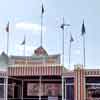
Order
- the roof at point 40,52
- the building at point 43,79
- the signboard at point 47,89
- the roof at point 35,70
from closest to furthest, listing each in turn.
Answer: the building at point 43,79 < the roof at point 35,70 < the signboard at point 47,89 < the roof at point 40,52

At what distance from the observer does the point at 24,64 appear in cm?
4697

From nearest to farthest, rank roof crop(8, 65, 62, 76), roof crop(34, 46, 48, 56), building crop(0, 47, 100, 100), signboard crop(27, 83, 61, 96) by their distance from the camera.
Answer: building crop(0, 47, 100, 100) → roof crop(8, 65, 62, 76) → signboard crop(27, 83, 61, 96) → roof crop(34, 46, 48, 56)

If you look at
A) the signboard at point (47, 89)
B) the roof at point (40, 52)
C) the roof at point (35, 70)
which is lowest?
the signboard at point (47, 89)

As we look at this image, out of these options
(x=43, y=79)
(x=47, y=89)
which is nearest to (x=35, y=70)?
(x=43, y=79)

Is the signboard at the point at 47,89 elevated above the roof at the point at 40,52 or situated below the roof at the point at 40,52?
below

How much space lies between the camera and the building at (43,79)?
43.8 meters

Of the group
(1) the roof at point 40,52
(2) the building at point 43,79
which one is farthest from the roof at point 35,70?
(1) the roof at point 40,52

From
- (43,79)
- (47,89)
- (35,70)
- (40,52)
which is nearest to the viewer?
(35,70)

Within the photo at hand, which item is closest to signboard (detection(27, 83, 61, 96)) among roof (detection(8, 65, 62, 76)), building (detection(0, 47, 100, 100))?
building (detection(0, 47, 100, 100))

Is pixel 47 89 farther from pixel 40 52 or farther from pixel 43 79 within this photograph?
pixel 40 52

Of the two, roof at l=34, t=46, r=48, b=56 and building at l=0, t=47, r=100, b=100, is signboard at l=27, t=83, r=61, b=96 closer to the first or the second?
building at l=0, t=47, r=100, b=100

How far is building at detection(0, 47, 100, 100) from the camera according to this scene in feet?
144

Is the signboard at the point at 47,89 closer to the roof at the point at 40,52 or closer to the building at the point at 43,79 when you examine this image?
the building at the point at 43,79

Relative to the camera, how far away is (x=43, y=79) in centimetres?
5022
